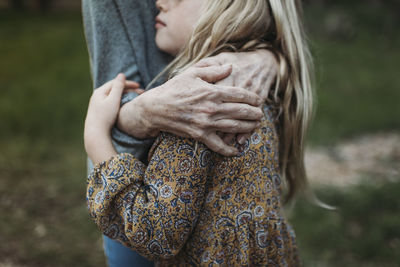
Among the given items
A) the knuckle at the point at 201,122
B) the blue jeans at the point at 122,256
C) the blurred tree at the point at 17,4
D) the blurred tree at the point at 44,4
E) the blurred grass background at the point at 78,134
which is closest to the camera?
the knuckle at the point at 201,122

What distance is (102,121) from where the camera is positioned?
1.47 metres

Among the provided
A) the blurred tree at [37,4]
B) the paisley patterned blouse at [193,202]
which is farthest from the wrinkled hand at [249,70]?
the blurred tree at [37,4]

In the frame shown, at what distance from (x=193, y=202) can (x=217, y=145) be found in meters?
0.21

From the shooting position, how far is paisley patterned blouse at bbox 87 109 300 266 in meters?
1.30

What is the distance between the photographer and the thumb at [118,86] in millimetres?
1506

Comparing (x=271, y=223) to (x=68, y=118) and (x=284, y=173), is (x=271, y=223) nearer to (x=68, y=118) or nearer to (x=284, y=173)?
(x=284, y=173)

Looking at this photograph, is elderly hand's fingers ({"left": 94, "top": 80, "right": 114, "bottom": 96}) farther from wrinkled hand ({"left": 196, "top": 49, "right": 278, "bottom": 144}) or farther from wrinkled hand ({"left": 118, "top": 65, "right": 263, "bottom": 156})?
wrinkled hand ({"left": 196, "top": 49, "right": 278, "bottom": 144})

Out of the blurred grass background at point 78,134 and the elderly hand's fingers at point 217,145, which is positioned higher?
the elderly hand's fingers at point 217,145

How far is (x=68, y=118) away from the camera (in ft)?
20.1

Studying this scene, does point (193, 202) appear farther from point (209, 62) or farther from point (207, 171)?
point (209, 62)

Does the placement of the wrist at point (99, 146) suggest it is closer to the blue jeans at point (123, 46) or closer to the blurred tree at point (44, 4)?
the blue jeans at point (123, 46)

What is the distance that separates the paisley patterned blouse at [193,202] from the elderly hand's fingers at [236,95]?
6.1 inches

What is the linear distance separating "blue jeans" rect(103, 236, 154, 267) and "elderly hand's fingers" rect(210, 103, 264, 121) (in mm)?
798

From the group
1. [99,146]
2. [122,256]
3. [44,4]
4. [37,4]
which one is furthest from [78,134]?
[44,4]
